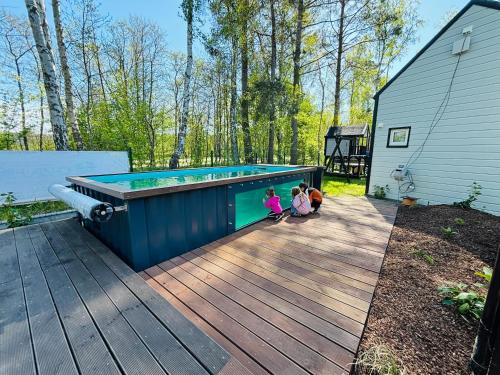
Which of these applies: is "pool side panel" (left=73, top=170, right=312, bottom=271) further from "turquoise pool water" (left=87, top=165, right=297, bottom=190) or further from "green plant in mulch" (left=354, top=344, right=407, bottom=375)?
"green plant in mulch" (left=354, top=344, right=407, bottom=375)

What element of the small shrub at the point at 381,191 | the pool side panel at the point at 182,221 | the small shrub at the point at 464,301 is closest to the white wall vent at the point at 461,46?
the small shrub at the point at 381,191

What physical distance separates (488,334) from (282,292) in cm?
127

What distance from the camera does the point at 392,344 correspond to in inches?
56.8

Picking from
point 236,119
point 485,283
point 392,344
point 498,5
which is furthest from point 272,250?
point 236,119

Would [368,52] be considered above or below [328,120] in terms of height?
above

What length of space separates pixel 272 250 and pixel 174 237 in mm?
1223

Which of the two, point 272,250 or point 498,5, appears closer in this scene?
point 272,250

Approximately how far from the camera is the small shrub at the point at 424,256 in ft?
8.31

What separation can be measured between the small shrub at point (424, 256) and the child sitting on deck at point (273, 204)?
80.7 inches

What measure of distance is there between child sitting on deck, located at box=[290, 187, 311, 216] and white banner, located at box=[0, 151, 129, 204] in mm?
4859

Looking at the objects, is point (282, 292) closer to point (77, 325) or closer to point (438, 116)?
point (77, 325)

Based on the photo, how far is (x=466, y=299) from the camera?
1.74m

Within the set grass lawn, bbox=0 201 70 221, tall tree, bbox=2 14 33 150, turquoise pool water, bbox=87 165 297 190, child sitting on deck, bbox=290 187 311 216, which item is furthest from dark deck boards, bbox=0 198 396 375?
tall tree, bbox=2 14 33 150

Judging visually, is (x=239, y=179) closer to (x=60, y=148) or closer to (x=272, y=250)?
(x=272, y=250)
